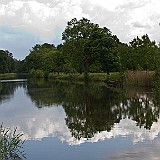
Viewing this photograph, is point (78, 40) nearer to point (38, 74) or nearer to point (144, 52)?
point (144, 52)

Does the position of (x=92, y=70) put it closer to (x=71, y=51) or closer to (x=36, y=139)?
(x=71, y=51)

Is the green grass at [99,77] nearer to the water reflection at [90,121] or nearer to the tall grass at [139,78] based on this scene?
the tall grass at [139,78]

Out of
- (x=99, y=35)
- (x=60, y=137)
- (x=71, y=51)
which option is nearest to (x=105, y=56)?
(x=99, y=35)

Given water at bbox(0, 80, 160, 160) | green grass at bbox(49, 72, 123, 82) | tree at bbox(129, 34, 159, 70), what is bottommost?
water at bbox(0, 80, 160, 160)

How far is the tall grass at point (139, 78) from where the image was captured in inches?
1537

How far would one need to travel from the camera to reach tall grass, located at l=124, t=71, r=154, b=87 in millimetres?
39028

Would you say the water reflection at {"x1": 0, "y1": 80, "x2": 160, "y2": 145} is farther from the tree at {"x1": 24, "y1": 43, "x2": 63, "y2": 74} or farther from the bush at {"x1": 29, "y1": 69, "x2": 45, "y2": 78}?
the bush at {"x1": 29, "y1": 69, "x2": 45, "y2": 78}

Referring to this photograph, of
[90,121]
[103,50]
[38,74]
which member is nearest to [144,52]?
[103,50]

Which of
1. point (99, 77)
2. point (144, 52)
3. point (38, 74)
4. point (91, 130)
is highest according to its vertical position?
point (144, 52)

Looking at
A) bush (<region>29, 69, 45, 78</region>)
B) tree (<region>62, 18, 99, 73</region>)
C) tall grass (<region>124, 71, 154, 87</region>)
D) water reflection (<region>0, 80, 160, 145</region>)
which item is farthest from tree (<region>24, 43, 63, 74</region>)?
water reflection (<region>0, 80, 160, 145</region>)

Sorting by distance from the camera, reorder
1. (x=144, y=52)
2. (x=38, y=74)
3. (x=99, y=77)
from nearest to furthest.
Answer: (x=144, y=52)
(x=99, y=77)
(x=38, y=74)

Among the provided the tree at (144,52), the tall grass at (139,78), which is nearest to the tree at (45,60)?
the tree at (144,52)

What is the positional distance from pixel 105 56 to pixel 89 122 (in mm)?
46098

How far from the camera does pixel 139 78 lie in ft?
133
